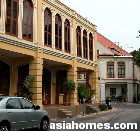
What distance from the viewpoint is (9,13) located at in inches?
709

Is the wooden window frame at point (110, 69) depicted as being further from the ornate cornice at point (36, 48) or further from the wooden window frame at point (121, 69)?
the ornate cornice at point (36, 48)

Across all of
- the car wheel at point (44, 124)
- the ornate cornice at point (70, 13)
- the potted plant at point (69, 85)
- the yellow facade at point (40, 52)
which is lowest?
the car wheel at point (44, 124)

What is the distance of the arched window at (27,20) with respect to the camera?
19438 millimetres

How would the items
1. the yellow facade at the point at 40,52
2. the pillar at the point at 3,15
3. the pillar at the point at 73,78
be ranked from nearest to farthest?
the pillar at the point at 3,15 → the yellow facade at the point at 40,52 → the pillar at the point at 73,78

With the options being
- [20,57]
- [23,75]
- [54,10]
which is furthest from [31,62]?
[54,10]

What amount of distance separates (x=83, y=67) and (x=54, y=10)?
7335 mm

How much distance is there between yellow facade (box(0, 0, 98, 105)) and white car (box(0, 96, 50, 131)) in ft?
16.7

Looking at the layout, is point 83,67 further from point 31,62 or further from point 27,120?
point 27,120

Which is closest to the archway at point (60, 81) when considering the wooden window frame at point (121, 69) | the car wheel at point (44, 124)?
the car wheel at point (44, 124)

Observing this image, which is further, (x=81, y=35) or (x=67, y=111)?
(x=81, y=35)

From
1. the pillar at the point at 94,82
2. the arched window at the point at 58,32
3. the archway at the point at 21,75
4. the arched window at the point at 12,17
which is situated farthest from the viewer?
the pillar at the point at 94,82

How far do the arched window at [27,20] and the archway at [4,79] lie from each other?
3125 mm

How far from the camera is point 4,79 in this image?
21734mm

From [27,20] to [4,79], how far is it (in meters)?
4.64
